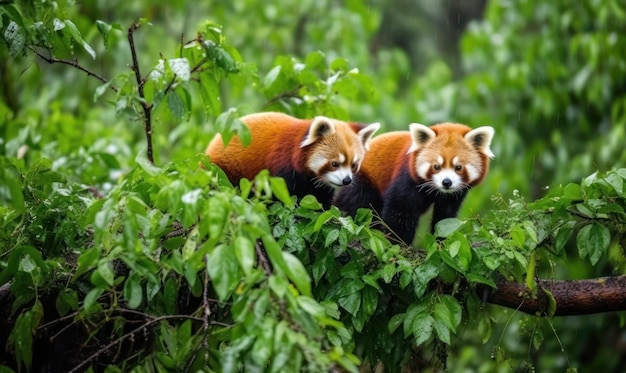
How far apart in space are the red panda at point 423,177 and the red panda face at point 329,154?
0.73ft

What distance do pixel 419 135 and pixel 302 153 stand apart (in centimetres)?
57

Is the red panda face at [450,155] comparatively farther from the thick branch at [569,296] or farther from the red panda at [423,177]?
the thick branch at [569,296]

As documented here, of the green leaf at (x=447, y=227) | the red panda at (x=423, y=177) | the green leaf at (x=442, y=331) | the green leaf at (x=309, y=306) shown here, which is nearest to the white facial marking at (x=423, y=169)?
the red panda at (x=423, y=177)

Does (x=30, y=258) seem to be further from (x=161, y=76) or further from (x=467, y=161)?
(x=467, y=161)

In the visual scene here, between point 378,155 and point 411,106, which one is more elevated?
point 378,155

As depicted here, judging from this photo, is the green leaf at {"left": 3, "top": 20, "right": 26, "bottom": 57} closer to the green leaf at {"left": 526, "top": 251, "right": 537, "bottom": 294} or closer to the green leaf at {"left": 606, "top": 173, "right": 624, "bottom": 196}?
the green leaf at {"left": 526, "top": 251, "right": 537, "bottom": 294}

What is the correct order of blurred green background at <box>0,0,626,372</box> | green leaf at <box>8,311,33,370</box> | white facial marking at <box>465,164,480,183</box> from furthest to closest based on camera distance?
1. blurred green background at <box>0,0,626,372</box>
2. white facial marking at <box>465,164,480,183</box>
3. green leaf at <box>8,311,33,370</box>

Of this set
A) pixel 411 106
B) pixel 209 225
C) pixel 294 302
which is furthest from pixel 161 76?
pixel 411 106

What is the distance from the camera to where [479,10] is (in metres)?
11.8

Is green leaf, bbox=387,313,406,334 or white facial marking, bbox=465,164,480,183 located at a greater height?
white facial marking, bbox=465,164,480,183

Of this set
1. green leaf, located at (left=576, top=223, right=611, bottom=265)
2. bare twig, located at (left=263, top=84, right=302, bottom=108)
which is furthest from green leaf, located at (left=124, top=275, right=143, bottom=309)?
bare twig, located at (left=263, top=84, right=302, bottom=108)

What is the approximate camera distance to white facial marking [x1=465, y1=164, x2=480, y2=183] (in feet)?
12.1

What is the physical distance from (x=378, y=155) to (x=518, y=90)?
106 inches

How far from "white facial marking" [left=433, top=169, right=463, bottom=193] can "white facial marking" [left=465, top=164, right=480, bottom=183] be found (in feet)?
0.28
